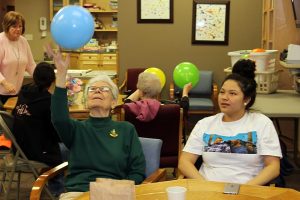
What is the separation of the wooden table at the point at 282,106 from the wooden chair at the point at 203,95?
53.3 inches

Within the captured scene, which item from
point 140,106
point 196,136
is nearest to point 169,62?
point 140,106

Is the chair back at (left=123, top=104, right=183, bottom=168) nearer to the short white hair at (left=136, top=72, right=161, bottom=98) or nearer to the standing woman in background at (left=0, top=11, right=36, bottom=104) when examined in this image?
the short white hair at (left=136, top=72, right=161, bottom=98)

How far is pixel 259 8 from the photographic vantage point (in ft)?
20.0

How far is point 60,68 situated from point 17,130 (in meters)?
1.27

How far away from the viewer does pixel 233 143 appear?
2.25m

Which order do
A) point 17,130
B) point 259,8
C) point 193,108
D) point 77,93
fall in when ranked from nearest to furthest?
point 17,130 → point 77,93 → point 193,108 → point 259,8

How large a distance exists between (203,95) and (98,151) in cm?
410

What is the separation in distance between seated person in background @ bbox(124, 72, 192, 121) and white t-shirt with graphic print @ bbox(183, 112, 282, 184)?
98 centimetres

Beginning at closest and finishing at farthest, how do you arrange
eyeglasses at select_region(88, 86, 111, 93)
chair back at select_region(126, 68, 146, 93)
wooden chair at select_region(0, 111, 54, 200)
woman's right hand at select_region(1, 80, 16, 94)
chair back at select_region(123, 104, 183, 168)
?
eyeglasses at select_region(88, 86, 111, 93) → wooden chair at select_region(0, 111, 54, 200) → chair back at select_region(123, 104, 183, 168) → woman's right hand at select_region(1, 80, 16, 94) → chair back at select_region(126, 68, 146, 93)

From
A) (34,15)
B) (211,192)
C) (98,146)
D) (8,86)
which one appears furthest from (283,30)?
(34,15)

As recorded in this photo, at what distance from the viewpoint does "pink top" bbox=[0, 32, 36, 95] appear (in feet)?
14.3

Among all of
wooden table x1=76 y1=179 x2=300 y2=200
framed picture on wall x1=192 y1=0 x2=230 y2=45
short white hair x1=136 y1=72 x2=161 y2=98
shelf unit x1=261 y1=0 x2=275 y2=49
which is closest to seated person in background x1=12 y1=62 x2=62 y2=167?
short white hair x1=136 y1=72 x2=161 y2=98

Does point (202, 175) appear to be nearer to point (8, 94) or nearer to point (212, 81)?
point (8, 94)

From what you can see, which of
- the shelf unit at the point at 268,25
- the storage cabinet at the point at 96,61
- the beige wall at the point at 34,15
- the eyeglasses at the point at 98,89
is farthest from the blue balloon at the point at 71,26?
the beige wall at the point at 34,15
